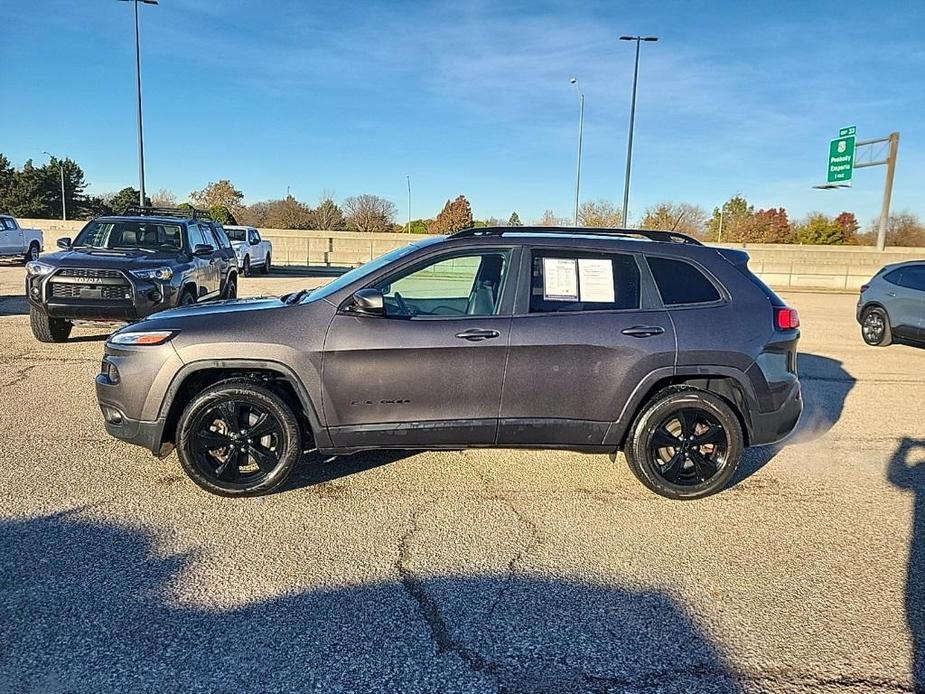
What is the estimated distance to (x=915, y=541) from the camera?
3.85 m

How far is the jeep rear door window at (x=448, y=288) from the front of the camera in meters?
4.27

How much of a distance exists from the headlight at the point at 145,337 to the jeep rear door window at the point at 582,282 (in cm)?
238

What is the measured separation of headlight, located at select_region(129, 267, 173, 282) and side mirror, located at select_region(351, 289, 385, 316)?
5.34 meters

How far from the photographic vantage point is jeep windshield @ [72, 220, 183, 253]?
9.40 meters

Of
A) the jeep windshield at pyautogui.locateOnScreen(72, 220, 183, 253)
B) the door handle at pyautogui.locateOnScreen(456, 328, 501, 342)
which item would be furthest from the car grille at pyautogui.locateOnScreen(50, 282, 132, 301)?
the door handle at pyautogui.locateOnScreen(456, 328, 501, 342)

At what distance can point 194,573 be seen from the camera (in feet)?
10.7

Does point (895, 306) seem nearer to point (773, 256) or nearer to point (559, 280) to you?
point (559, 280)

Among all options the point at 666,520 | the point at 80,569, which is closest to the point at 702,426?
the point at 666,520

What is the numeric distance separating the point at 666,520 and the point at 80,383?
6.27 metres

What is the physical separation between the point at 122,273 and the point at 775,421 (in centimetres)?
760

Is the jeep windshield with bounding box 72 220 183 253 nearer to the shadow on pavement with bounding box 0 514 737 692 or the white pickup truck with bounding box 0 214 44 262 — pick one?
the shadow on pavement with bounding box 0 514 737 692

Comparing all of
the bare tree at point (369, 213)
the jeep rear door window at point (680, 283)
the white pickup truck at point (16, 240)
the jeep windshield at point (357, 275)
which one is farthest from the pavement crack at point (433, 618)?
the bare tree at point (369, 213)

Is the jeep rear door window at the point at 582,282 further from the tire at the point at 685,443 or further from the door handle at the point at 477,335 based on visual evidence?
the tire at the point at 685,443

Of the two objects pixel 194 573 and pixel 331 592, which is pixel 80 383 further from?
pixel 331 592
